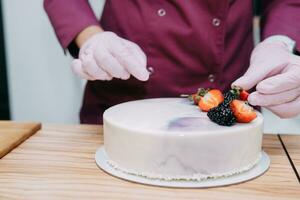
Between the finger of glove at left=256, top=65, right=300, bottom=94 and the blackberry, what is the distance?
12 centimetres

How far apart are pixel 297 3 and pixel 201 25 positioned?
0.29m

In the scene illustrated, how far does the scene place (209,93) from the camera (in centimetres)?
91

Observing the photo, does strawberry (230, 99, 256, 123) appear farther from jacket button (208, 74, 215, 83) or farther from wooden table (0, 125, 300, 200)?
jacket button (208, 74, 215, 83)

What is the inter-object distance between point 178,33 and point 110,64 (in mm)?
272

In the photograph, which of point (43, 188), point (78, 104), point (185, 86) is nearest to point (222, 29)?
point (185, 86)

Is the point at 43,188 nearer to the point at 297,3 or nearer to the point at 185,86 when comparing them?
the point at 185,86

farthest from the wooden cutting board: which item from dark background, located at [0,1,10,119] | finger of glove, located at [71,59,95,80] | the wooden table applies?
dark background, located at [0,1,10,119]

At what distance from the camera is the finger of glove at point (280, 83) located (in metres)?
0.90

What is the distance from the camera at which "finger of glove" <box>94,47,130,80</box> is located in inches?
38.6

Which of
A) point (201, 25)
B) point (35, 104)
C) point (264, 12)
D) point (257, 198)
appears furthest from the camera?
point (35, 104)

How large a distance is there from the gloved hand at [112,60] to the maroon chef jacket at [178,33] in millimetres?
165

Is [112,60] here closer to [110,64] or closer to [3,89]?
[110,64]

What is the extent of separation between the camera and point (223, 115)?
81cm

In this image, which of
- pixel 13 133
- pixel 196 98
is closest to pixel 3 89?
pixel 13 133
